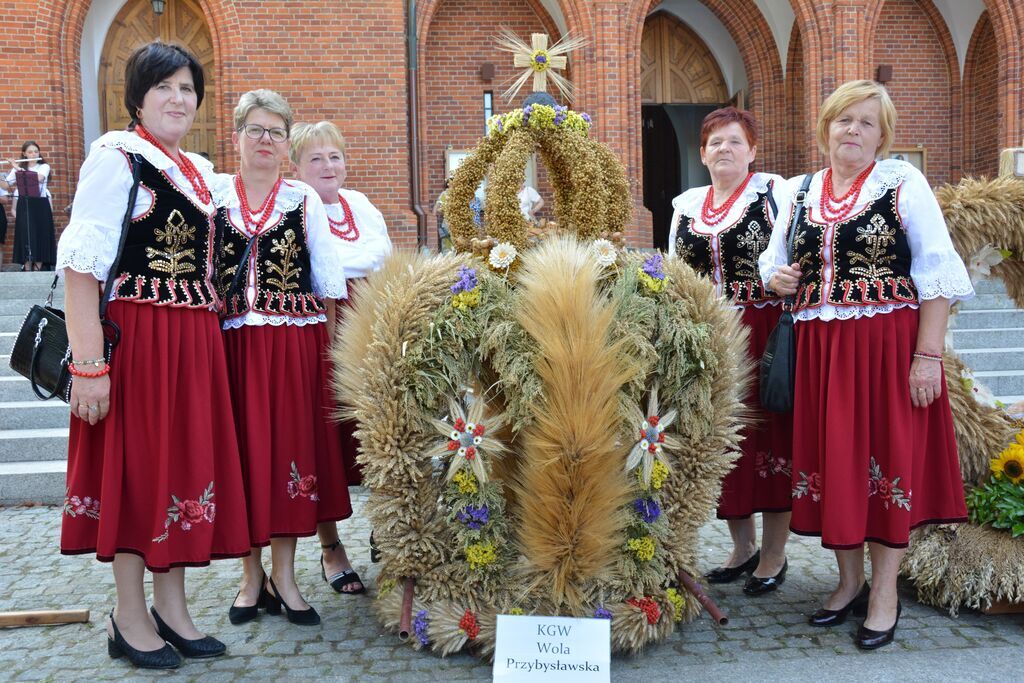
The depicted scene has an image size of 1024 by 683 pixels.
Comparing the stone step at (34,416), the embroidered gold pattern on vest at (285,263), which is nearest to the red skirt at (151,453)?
the embroidered gold pattern on vest at (285,263)

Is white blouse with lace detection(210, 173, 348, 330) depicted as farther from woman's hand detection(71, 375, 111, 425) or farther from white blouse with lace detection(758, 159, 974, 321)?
white blouse with lace detection(758, 159, 974, 321)

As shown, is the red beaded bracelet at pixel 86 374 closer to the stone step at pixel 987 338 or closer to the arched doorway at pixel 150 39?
the stone step at pixel 987 338

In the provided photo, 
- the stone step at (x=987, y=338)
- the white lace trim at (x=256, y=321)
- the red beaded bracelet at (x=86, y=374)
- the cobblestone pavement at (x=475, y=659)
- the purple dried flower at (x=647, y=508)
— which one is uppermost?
the white lace trim at (x=256, y=321)

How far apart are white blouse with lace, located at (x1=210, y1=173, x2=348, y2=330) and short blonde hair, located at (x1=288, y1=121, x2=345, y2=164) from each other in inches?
18.3

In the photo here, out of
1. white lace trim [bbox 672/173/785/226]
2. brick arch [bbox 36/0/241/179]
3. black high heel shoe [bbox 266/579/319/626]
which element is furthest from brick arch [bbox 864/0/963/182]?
black high heel shoe [bbox 266/579/319/626]

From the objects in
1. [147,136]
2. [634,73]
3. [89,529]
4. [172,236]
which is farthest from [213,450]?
[634,73]

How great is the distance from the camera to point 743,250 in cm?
379

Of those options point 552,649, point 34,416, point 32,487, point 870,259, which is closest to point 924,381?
point 870,259

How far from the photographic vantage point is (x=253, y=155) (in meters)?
3.37

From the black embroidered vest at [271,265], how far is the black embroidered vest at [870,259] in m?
2.09

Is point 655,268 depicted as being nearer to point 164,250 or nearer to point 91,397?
point 164,250

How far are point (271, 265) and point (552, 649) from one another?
182cm

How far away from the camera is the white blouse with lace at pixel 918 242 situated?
3.12 meters

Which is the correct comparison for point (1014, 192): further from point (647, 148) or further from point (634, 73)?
point (647, 148)
